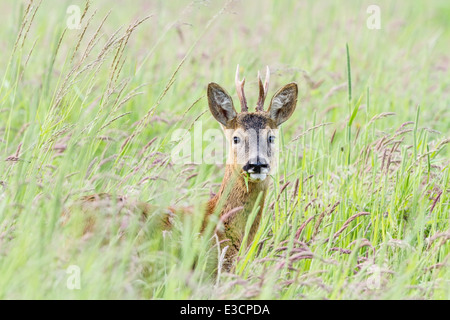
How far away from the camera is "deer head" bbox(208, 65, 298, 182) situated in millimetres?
4785

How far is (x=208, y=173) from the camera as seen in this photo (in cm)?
617

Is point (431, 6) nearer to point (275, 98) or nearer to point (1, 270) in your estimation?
point (275, 98)

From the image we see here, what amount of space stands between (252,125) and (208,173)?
121 cm

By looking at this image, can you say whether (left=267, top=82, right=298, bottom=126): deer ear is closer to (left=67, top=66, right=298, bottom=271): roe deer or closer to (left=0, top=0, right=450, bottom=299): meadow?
(left=67, top=66, right=298, bottom=271): roe deer

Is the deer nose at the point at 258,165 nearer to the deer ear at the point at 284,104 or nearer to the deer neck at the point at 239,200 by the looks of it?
the deer neck at the point at 239,200

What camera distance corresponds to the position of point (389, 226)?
4.96m

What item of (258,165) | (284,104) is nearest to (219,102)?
(284,104)

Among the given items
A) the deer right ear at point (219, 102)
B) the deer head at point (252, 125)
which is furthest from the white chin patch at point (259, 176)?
the deer right ear at point (219, 102)

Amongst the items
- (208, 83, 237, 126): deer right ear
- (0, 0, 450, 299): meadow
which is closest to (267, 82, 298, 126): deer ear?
(0, 0, 450, 299): meadow

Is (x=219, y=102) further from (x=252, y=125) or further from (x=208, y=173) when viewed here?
(x=208, y=173)

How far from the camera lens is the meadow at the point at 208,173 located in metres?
3.64

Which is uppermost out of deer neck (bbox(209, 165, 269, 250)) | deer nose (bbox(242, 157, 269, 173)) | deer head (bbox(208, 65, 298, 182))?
deer head (bbox(208, 65, 298, 182))
